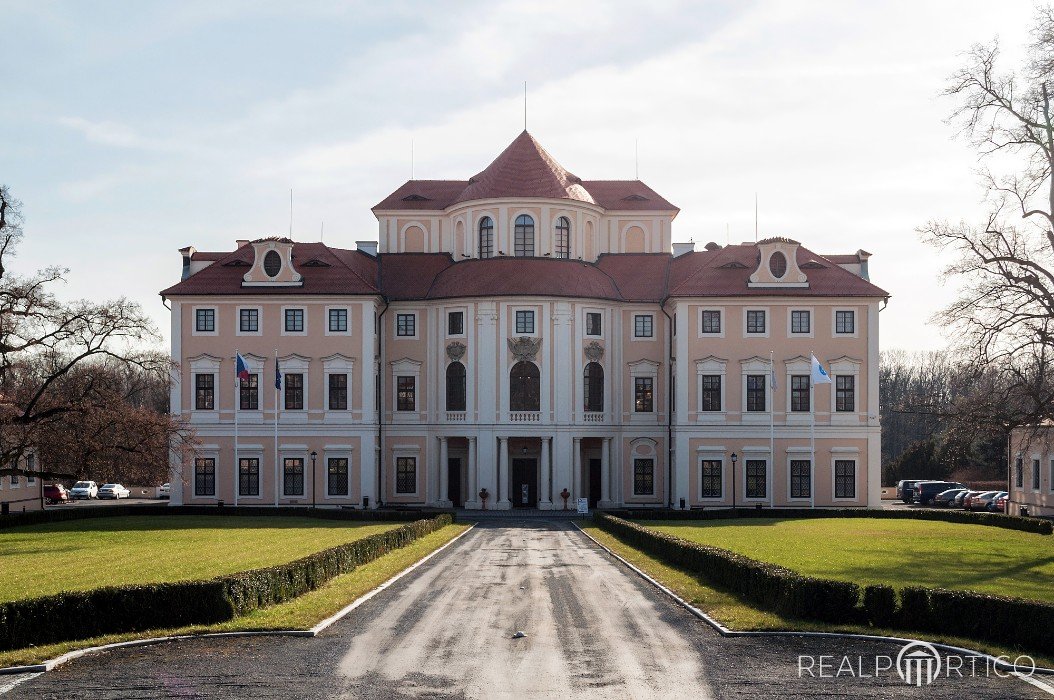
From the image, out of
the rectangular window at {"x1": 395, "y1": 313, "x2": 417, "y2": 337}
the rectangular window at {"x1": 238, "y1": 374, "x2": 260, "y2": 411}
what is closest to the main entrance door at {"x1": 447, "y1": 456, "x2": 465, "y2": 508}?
the rectangular window at {"x1": 395, "y1": 313, "x2": 417, "y2": 337}

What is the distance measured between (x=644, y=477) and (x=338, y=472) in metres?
16.2

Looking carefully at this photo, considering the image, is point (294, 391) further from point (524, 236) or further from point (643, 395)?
point (643, 395)

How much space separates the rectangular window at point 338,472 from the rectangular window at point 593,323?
14.5 meters

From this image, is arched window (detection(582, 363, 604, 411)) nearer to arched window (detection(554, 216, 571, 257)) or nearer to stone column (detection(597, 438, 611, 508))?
stone column (detection(597, 438, 611, 508))

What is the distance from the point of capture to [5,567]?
2859cm

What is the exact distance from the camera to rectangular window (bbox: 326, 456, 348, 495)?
58406 mm

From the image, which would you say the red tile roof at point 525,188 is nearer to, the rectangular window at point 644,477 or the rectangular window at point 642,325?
the rectangular window at point 642,325

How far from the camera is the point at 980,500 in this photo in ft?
217

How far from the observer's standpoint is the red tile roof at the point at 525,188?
206 ft

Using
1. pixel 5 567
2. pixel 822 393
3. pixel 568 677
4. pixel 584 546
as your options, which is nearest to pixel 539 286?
pixel 822 393

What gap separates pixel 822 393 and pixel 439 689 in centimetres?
4665

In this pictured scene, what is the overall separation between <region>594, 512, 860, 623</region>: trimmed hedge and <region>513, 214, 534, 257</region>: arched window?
34.4 metres

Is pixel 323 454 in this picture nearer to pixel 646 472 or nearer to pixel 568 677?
pixel 646 472

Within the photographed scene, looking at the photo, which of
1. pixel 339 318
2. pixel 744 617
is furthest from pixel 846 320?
pixel 744 617
